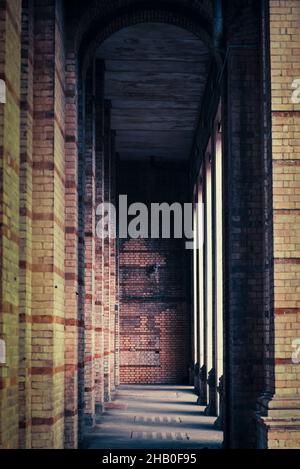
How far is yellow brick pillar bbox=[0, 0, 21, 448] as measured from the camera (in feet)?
19.9

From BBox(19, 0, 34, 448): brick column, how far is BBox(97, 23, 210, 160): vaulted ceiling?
581 centimetres

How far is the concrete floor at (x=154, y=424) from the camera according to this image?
11243 millimetres

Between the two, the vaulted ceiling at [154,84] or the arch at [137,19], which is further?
the vaulted ceiling at [154,84]

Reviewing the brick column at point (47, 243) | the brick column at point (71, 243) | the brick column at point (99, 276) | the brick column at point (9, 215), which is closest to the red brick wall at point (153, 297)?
the brick column at point (99, 276)

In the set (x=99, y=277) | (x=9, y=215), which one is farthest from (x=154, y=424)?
(x=9, y=215)

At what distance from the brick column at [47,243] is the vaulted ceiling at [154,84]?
541 centimetres

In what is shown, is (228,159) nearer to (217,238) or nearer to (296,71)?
(296,71)

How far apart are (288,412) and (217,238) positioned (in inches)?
328

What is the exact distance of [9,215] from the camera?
20.8 ft

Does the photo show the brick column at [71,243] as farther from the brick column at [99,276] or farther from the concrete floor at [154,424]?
the brick column at [99,276]

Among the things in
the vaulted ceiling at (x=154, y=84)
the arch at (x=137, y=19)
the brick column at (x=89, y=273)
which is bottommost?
the brick column at (x=89, y=273)

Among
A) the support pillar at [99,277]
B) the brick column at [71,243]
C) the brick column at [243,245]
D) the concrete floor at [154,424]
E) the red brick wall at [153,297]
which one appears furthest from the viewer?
the red brick wall at [153,297]

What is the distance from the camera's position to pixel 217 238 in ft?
51.5

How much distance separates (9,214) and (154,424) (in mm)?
8113
